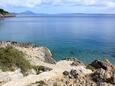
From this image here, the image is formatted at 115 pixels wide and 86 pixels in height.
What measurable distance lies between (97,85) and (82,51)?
158ft

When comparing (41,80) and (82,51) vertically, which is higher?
(41,80)

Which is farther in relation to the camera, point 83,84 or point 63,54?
point 63,54

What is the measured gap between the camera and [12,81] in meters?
28.6

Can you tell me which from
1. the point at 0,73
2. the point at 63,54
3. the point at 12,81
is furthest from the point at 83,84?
the point at 63,54

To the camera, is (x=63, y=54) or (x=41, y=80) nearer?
(x=41, y=80)

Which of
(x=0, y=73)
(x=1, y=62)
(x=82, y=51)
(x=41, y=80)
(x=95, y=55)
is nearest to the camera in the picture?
(x=41, y=80)

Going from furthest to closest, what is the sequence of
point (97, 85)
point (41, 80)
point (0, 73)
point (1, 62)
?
point (1, 62) → point (0, 73) → point (41, 80) → point (97, 85)

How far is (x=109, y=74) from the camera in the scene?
2677 centimetres

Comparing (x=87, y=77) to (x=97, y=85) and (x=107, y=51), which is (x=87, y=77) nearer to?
(x=97, y=85)

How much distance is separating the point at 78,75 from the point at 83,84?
1262 mm

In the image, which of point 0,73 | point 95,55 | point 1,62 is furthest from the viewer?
point 95,55

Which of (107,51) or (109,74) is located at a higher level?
(109,74)

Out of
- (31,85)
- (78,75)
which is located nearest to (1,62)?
(31,85)

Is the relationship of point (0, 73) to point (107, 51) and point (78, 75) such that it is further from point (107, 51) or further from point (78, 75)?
point (107, 51)
